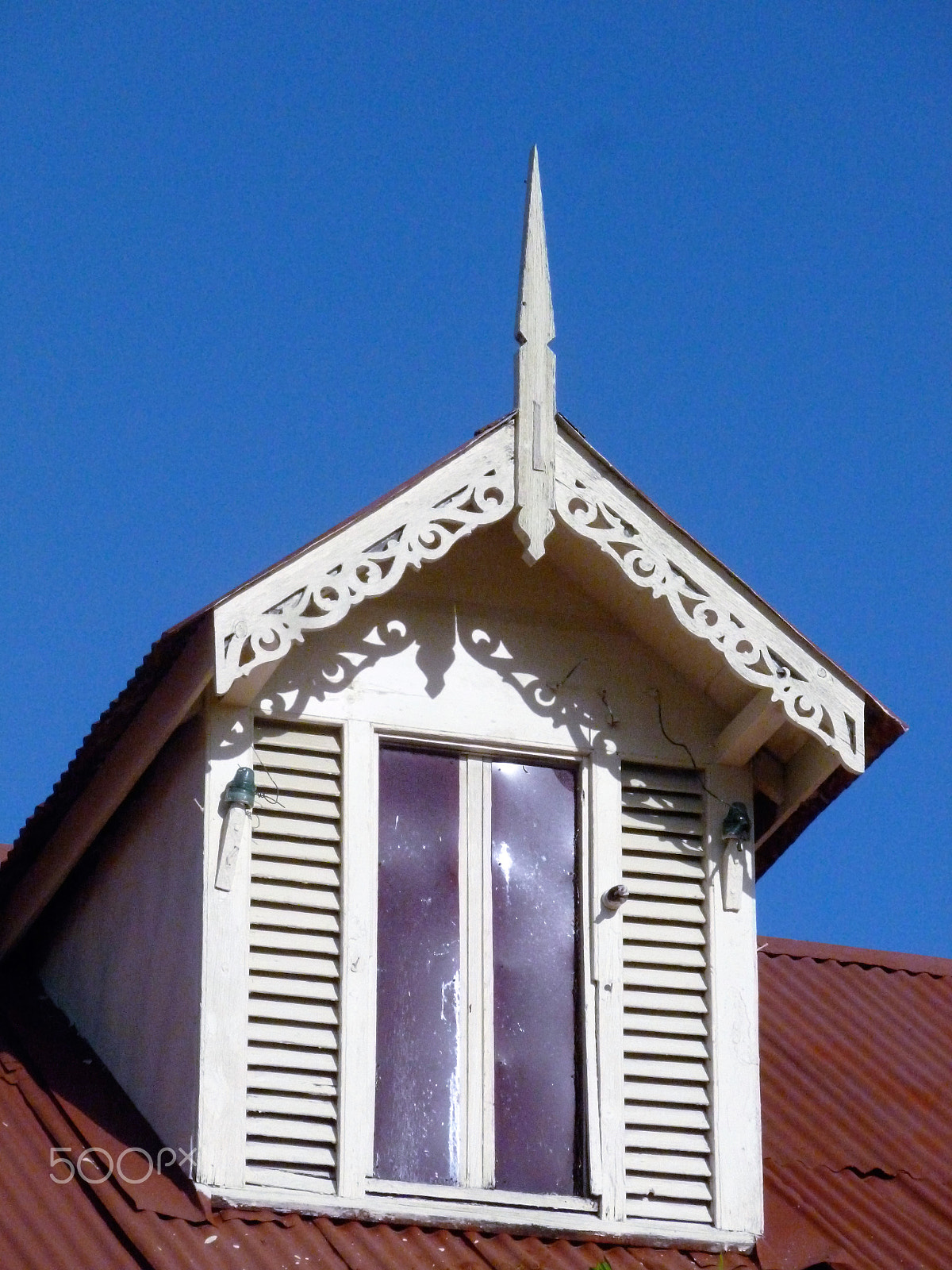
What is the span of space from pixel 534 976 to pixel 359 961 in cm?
66

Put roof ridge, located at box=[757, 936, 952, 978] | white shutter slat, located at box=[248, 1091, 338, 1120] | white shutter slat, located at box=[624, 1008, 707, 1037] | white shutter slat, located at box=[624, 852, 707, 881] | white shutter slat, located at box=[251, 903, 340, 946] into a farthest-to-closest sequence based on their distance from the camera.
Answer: roof ridge, located at box=[757, 936, 952, 978], white shutter slat, located at box=[624, 852, 707, 881], white shutter slat, located at box=[624, 1008, 707, 1037], white shutter slat, located at box=[251, 903, 340, 946], white shutter slat, located at box=[248, 1091, 338, 1120]

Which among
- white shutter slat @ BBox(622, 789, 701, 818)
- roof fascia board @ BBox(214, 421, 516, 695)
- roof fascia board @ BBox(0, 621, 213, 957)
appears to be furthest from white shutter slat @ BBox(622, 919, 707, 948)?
roof fascia board @ BBox(0, 621, 213, 957)

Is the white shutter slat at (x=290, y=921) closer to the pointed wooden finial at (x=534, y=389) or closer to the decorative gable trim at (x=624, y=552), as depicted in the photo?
the decorative gable trim at (x=624, y=552)

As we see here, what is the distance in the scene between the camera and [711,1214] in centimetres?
821

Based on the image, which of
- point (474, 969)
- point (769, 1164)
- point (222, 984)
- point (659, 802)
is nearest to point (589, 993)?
point (474, 969)

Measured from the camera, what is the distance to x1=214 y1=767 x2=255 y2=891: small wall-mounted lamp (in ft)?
26.2

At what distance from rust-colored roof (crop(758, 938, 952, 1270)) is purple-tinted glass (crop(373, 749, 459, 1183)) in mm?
1253

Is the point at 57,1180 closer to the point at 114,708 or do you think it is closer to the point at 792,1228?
the point at 114,708

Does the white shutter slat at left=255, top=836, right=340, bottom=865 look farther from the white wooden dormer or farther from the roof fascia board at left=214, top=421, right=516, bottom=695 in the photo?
the roof fascia board at left=214, top=421, right=516, bottom=695

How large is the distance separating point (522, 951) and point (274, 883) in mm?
914

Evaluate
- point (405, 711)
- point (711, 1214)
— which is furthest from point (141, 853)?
point (711, 1214)

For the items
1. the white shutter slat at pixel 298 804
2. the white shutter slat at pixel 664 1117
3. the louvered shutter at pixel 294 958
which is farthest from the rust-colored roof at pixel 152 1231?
the white shutter slat at pixel 298 804

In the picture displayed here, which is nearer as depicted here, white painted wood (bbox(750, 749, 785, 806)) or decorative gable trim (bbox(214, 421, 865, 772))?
decorative gable trim (bbox(214, 421, 865, 772))

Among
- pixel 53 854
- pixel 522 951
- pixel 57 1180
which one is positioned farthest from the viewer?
pixel 53 854
